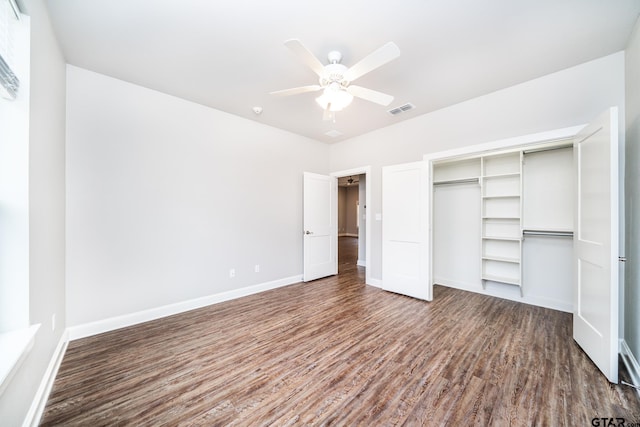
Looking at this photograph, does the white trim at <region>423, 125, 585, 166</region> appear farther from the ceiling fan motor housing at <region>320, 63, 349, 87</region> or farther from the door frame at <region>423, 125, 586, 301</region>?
the ceiling fan motor housing at <region>320, 63, 349, 87</region>

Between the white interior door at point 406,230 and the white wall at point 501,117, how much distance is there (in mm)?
264

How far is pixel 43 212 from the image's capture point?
5.77 feet

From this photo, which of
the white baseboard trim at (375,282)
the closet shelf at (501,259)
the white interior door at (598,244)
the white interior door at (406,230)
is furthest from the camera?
the white baseboard trim at (375,282)

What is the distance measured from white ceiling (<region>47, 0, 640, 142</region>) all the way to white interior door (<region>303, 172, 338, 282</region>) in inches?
83.9

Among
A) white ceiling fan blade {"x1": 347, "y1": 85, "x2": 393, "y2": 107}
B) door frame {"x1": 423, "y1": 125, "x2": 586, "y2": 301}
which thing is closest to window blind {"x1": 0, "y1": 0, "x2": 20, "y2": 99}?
white ceiling fan blade {"x1": 347, "y1": 85, "x2": 393, "y2": 107}

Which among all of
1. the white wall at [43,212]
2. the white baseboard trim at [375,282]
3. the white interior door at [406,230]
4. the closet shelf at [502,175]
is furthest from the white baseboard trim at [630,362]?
the white wall at [43,212]

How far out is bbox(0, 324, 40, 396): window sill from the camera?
3.39 feet

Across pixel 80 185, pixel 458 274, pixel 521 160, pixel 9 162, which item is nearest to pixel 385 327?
pixel 458 274

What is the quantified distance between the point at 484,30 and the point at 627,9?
3.30 ft

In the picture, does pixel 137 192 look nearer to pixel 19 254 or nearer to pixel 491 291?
pixel 19 254

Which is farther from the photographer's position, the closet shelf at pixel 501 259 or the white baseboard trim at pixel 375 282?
Answer: the white baseboard trim at pixel 375 282

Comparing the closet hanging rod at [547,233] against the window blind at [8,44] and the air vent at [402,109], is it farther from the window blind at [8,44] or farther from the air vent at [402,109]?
the window blind at [8,44]

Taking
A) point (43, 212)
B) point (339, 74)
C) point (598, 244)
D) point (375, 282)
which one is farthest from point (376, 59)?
point (375, 282)

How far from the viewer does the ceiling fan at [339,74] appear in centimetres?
175
